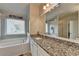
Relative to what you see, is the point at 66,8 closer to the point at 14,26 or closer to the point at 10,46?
the point at 14,26

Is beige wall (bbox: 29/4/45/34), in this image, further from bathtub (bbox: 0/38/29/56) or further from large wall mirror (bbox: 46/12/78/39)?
bathtub (bbox: 0/38/29/56)

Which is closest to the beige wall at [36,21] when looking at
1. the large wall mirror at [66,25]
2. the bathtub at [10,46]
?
the large wall mirror at [66,25]

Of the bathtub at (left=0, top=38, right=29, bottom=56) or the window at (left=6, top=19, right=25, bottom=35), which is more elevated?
the window at (left=6, top=19, right=25, bottom=35)

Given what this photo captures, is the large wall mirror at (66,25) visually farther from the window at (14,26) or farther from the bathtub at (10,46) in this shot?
the bathtub at (10,46)

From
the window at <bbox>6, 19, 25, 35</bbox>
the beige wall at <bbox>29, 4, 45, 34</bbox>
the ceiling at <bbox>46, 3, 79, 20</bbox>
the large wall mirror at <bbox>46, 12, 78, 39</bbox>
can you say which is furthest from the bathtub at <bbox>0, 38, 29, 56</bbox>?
the ceiling at <bbox>46, 3, 79, 20</bbox>

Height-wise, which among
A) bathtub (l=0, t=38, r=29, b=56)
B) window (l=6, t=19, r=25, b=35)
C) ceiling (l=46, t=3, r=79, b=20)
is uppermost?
ceiling (l=46, t=3, r=79, b=20)

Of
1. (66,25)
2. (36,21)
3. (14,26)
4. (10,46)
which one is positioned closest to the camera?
(66,25)

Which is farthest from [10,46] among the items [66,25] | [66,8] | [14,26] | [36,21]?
[66,8]

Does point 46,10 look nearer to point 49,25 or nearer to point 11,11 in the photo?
point 49,25

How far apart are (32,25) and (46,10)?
525 millimetres

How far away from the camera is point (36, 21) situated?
325 cm

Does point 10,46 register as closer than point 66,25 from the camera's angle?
No

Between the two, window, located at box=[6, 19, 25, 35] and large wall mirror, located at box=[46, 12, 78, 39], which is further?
window, located at box=[6, 19, 25, 35]

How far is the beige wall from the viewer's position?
2.98 meters
